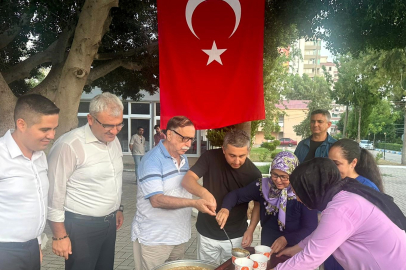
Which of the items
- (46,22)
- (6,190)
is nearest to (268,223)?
(6,190)

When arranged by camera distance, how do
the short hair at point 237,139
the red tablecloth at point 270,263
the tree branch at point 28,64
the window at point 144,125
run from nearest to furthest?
the red tablecloth at point 270,263 → the short hair at point 237,139 → the tree branch at point 28,64 → the window at point 144,125

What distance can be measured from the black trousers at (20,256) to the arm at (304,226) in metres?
1.71

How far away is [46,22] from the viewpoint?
5.86 m

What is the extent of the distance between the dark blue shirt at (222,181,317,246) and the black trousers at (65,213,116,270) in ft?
3.08

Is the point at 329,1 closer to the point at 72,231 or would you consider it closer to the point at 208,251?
the point at 208,251

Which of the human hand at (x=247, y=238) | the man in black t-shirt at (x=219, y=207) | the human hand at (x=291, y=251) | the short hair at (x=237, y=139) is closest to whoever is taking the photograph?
the human hand at (x=291, y=251)

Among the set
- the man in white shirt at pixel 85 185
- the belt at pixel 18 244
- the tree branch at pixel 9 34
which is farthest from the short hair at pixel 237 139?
the tree branch at pixel 9 34

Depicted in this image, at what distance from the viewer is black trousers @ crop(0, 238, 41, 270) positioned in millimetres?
1807

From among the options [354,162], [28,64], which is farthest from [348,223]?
[28,64]

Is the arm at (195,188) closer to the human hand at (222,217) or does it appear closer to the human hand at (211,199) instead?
the human hand at (211,199)

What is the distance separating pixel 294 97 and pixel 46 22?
56.0m

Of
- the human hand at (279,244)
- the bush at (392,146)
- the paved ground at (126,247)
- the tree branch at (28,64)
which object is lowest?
the bush at (392,146)

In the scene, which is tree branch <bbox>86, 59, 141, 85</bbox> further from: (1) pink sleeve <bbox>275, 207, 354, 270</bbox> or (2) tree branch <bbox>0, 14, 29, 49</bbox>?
(1) pink sleeve <bbox>275, 207, 354, 270</bbox>

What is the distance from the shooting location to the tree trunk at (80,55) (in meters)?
4.04
